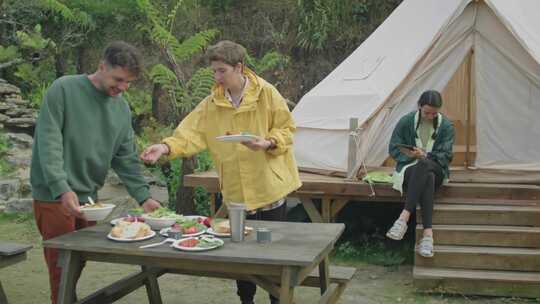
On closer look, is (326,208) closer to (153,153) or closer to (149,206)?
(149,206)

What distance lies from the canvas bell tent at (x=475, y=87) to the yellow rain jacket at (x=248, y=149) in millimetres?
2432

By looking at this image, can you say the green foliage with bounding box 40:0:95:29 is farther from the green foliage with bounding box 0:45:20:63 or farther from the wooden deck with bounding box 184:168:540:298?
the wooden deck with bounding box 184:168:540:298

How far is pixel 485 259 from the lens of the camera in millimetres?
5211

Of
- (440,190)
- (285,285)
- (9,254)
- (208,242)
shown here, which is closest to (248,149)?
(208,242)

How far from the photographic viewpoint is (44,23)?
12.8 meters

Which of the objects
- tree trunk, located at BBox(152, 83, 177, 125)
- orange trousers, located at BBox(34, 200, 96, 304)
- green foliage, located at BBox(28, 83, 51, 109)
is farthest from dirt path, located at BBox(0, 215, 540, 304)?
tree trunk, located at BBox(152, 83, 177, 125)

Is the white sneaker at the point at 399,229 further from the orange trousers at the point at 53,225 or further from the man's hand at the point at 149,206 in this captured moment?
the orange trousers at the point at 53,225

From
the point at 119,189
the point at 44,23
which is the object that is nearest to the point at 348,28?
the point at 119,189

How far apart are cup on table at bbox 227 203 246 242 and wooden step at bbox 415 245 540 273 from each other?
253cm

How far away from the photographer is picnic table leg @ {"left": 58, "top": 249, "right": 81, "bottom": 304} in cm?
323

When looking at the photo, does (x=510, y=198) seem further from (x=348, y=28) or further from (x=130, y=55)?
(x=348, y=28)

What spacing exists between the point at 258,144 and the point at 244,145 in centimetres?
18

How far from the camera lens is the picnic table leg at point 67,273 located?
3232 mm

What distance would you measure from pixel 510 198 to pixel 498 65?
1.39 metres
